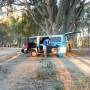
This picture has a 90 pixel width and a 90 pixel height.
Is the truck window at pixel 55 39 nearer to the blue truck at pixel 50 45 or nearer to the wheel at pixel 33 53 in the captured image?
the blue truck at pixel 50 45

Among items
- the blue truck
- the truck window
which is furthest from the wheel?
the truck window

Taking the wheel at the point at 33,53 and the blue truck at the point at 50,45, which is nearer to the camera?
the blue truck at the point at 50,45

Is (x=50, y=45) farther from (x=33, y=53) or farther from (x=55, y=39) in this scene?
(x=33, y=53)

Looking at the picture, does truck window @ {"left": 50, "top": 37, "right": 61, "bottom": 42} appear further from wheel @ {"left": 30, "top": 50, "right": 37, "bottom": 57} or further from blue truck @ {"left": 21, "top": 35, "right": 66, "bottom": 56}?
wheel @ {"left": 30, "top": 50, "right": 37, "bottom": 57}

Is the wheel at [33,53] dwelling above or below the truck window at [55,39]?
below

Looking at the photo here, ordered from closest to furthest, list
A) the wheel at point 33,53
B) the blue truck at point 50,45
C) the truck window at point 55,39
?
the blue truck at point 50,45 < the truck window at point 55,39 < the wheel at point 33,53

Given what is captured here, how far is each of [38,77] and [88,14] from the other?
41.1m

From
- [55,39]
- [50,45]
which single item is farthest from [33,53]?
[55,39]

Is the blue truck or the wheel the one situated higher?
the blue truck

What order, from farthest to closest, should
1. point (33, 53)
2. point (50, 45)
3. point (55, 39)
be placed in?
1. point (33, 53)
2. point (55, 39)
3. point (50, 45)

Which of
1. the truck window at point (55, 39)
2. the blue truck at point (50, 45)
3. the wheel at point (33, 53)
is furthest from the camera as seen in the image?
the wheel at point (33, 53)

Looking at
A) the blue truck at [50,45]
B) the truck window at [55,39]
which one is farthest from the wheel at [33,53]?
the truck window at [55,39]

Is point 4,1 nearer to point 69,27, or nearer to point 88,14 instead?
point 69,27

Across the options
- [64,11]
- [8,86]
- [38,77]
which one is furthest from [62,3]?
[8,86]
